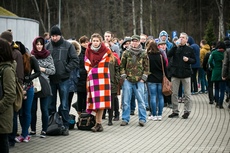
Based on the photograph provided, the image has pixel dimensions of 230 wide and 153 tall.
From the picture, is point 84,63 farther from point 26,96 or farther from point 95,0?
point 95,0

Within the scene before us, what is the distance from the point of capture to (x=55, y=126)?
37.8ft

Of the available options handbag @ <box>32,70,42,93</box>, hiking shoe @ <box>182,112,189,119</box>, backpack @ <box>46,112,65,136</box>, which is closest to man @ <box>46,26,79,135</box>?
backpack @ <box>46,112,65,136</box>

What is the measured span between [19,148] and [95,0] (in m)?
50.7

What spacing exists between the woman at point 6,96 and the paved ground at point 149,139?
7.80 feet

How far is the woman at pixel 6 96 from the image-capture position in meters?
7.27

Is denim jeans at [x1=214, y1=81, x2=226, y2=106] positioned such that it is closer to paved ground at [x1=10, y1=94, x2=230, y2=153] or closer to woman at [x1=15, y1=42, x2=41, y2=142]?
paved ground at [x1=10, y1=94, x2=230, y2=153]

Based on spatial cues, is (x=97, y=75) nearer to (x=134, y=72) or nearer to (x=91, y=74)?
(x=91, y=74)

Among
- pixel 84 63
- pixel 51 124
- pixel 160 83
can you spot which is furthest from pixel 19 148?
pixel 160 83

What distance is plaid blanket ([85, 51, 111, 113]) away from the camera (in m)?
12.4

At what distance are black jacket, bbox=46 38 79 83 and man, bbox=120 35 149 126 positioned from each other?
1770 millimetres

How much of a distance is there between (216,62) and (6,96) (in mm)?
10566

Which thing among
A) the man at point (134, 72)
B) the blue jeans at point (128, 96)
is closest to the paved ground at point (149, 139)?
the blue jeans at point (128, 96)

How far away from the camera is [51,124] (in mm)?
11570

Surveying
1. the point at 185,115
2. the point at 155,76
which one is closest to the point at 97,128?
the point at 155,76
